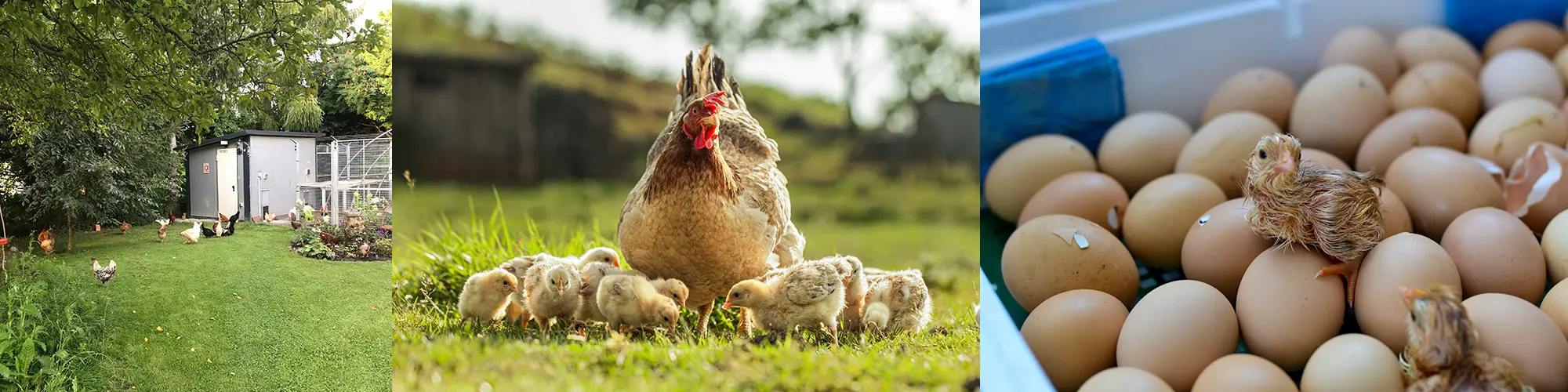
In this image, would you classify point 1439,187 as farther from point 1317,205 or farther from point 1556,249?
point 1317,205

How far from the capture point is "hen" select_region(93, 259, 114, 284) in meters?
2.19

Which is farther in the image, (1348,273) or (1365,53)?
(1365,53)

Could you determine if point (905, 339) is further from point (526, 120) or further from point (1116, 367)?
point (526, 120)

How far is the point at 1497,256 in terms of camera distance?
0.93m

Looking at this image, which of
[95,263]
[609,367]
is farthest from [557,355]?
[95,263]

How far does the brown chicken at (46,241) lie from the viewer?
2.17 m

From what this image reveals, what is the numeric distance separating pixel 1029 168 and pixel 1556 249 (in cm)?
63

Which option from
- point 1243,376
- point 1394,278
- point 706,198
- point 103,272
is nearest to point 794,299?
point 706,198

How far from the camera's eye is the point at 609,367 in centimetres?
106

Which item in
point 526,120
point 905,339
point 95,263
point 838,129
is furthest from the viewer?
point 95,263

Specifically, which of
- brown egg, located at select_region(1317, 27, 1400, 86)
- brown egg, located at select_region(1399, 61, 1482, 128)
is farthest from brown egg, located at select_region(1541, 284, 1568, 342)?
brown egg, located at select_region(1317, 27, 1400, 86)

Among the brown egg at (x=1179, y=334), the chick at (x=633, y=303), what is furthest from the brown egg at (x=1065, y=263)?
the chick at (x=633, y=303)

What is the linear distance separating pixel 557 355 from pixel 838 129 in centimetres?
65

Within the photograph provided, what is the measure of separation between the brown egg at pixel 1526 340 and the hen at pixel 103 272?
284cm
